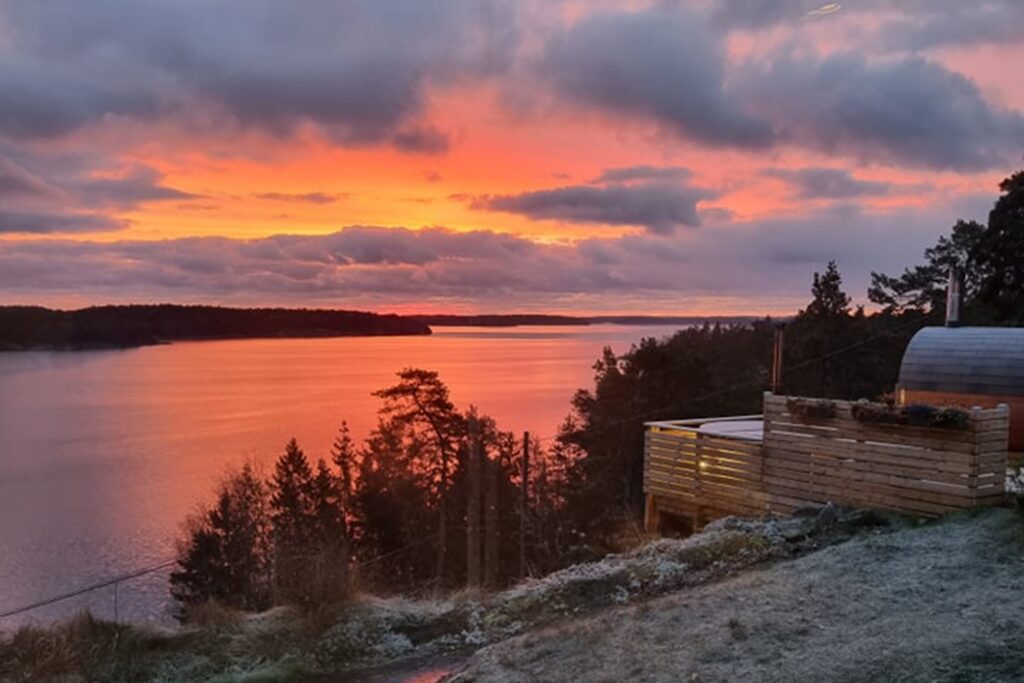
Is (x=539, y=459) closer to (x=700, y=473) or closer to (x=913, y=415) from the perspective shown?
(x=700, y=473)

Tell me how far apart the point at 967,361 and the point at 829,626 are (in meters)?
9.76

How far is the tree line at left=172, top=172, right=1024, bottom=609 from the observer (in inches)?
992

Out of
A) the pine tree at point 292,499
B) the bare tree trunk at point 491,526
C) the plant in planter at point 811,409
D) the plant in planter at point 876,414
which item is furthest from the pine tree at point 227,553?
the plant in planter at point 876,414

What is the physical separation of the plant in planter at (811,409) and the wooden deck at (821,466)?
2.2 inches

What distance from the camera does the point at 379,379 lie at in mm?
80500

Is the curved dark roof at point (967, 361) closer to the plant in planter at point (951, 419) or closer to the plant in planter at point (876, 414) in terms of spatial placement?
the plant in planter at point (876, 414)

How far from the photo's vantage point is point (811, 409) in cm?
961

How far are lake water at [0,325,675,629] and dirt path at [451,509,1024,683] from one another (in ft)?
19.6

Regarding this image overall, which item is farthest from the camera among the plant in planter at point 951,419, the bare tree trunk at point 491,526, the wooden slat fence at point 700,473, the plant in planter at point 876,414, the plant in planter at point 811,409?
the bare tree trunk at point 491,526

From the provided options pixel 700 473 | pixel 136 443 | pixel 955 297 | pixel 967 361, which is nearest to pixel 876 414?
pixel 700 473

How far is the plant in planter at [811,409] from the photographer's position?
947 centimetres

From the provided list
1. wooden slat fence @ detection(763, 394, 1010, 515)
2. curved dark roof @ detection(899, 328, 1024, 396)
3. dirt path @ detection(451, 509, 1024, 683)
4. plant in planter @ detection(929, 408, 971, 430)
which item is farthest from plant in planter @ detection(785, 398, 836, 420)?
curved dark roof @ detection(899, 328, 1024, 396)

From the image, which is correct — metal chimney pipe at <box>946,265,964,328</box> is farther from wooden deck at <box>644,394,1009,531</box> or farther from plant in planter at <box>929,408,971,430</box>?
plant in planter at <box>929,408,971,430</box>

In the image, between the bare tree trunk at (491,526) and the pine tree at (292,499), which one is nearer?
the bare tree trunk at (491,526)
